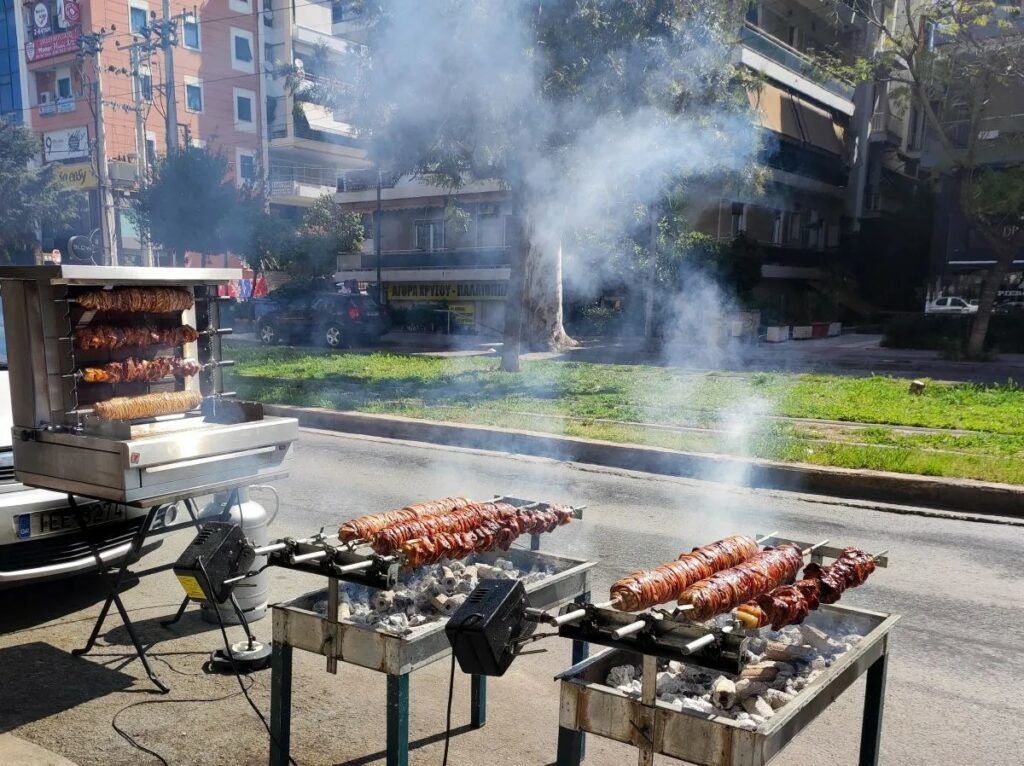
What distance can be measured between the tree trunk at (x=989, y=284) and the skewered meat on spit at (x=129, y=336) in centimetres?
1861

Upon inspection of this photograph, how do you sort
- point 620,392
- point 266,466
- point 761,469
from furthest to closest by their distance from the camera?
point 620,392 < point 761,469 < point 266,466

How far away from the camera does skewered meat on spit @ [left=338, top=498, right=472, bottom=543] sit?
10.8ft

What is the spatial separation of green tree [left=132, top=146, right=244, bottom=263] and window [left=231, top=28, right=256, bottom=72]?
14.5m

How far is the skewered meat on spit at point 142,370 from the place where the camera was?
4.18 meters

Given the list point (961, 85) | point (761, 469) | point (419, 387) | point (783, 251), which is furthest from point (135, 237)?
point (761, 469)

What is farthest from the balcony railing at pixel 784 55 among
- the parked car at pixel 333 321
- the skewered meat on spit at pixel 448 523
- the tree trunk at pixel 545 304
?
the skewered meat on spit at pixel 448 523

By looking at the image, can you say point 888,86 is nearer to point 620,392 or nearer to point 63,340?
point 620,392

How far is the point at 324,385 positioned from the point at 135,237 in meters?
30.2

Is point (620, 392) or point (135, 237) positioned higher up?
point (135, 237)

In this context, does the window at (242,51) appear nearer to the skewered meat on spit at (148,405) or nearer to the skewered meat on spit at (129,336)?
the skewered meat on spit at (129,336)

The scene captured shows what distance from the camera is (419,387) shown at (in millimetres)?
13398

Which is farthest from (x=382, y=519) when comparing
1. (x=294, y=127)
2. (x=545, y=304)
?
(x=294, y=127)

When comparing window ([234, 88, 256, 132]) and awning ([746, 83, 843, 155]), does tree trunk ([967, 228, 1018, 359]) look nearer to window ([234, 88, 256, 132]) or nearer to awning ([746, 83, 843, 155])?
awning ([746, 83, 843, 155])

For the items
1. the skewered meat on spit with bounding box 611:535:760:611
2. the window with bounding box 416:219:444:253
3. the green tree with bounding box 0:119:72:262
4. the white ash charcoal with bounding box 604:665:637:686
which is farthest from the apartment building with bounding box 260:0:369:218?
the white ash charcoal with bounding box 604:665:637:686
